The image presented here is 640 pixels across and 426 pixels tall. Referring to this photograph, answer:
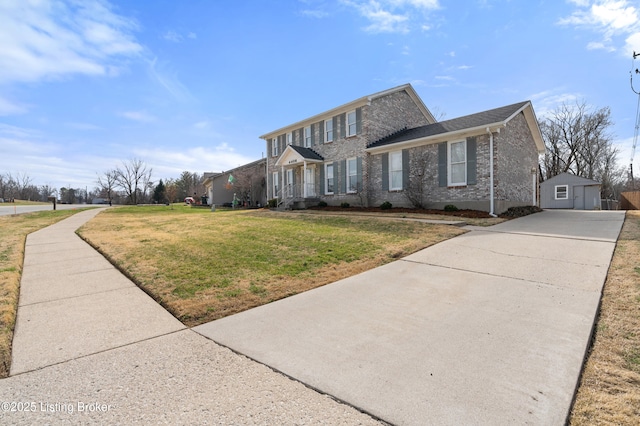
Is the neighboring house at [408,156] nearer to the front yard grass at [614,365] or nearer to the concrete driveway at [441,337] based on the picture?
the concrete driveway at [441,337]

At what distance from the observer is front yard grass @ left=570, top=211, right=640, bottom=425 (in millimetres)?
2080

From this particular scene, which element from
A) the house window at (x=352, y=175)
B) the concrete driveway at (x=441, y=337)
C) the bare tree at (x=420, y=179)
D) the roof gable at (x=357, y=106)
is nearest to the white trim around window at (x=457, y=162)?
the bare tree at (x=420, y=179)

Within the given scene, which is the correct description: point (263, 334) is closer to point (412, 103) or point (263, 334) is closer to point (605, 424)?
point (605, 424)

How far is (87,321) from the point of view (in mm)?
3680

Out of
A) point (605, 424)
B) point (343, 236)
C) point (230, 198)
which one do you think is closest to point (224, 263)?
point (343, 236)

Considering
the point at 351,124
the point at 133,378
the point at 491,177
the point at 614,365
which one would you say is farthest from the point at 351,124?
the point at 133,378

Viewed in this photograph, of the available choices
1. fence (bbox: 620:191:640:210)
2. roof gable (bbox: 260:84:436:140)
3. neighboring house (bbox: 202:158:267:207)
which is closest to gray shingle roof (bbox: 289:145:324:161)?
roof gable (bbox: 260:84:436:140)

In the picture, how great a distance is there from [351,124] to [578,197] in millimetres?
18847

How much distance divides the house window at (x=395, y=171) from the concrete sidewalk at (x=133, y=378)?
1393 centimetres

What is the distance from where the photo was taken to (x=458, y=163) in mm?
14188

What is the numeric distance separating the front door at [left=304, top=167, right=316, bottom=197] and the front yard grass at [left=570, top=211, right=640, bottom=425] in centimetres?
1722

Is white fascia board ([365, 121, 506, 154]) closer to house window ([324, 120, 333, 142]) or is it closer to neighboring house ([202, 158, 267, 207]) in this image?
house window ([324, 120, 333, 142])

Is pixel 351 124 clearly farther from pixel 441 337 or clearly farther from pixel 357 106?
pixel 441 337

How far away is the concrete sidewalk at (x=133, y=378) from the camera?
211 centimetres
